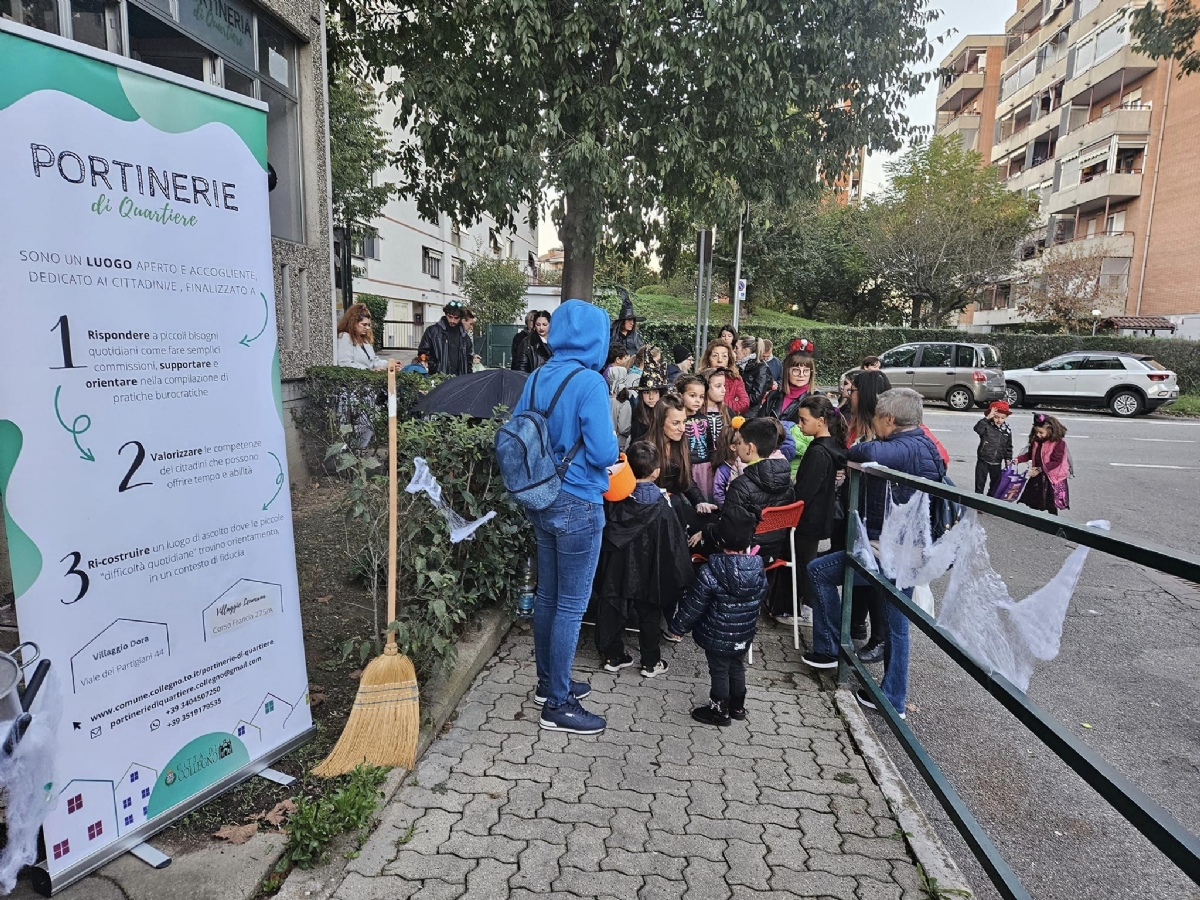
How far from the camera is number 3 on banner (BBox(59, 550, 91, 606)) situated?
6.61 feet

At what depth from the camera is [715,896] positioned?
2297mm

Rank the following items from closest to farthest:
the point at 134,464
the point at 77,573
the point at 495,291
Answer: the point at 77,573 < the point at 134,464 < the point at 495,291

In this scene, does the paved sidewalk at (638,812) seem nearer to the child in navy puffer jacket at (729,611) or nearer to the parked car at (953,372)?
the child in navy puffer jacket at (729,611)

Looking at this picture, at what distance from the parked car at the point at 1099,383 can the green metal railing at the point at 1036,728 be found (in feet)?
59.3

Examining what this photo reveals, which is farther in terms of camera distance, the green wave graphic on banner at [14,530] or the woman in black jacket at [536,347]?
the woman in black jacket at [536,347]

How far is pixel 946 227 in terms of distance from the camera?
28188 mm

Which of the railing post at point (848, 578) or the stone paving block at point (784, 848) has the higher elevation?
the railing post at point (848, 578)

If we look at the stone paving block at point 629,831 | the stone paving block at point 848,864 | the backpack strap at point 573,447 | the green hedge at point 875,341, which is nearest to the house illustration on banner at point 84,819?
the stone paving block at point 629,831

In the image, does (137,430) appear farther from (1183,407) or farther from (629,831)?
(1183,407)

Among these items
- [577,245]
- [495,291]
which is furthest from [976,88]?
[577,245]

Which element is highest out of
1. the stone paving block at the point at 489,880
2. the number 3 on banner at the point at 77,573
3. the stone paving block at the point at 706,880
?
the number 3 on banner at the point at 77,573

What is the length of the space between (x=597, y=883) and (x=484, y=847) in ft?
1.34

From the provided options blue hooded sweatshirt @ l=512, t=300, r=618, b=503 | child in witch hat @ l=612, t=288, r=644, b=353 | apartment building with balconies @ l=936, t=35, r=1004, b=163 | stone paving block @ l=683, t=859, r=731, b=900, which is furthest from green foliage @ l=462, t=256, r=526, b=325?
apartment building with balconies @ l=936, t=35, r=1004, b=163

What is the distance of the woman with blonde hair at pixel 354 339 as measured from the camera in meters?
7.12
